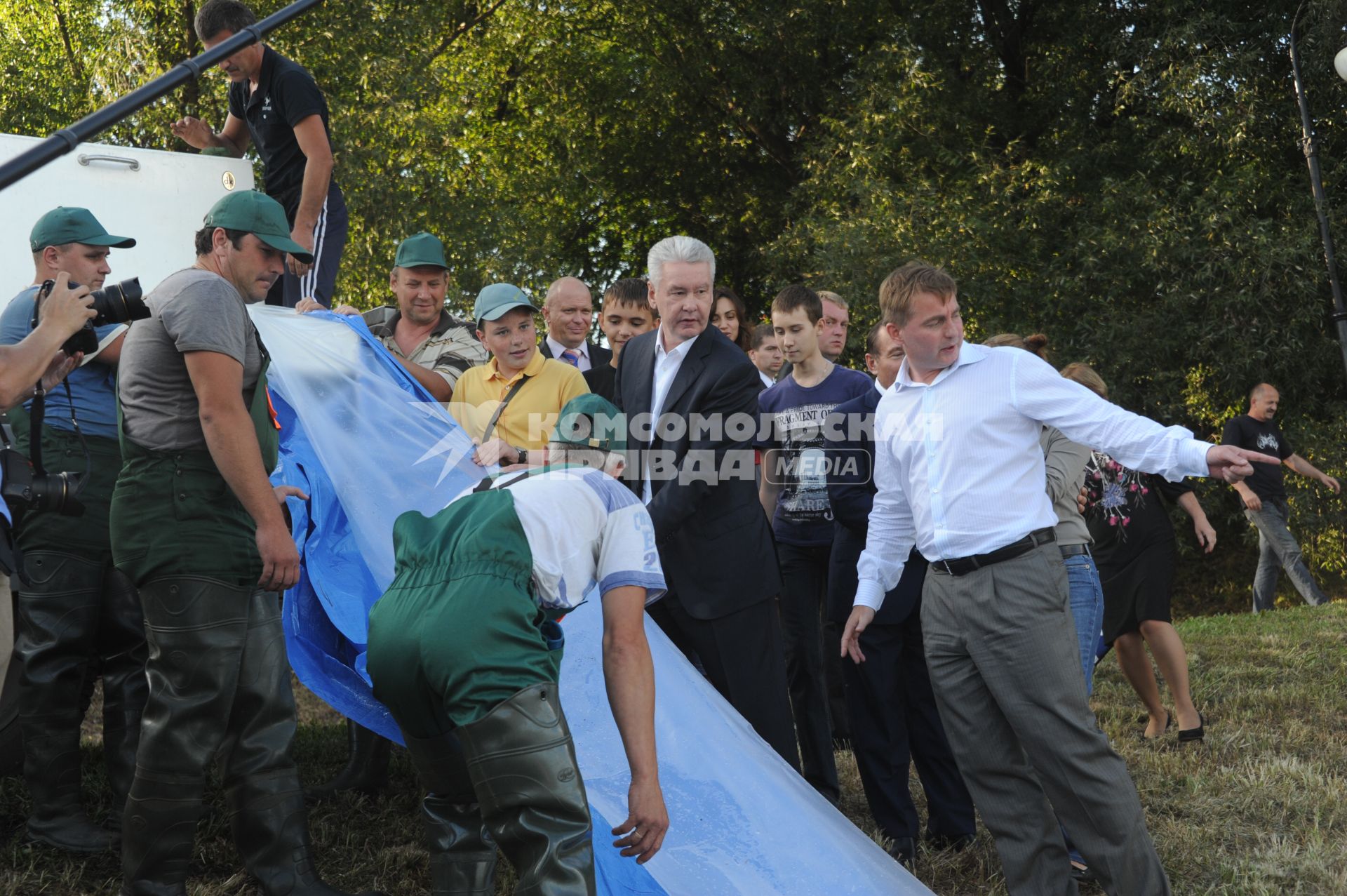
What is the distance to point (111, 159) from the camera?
5469 mm

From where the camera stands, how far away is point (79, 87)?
44.7ft

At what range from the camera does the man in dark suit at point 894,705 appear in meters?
4.59

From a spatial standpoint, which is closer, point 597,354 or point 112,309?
point 112,309

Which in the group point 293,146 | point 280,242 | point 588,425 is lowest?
point 588,425

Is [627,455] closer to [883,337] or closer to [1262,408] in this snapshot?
[883,337]

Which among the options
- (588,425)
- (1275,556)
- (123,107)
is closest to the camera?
(123,107)

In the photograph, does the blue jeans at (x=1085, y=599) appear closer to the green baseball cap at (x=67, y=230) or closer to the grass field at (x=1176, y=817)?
the grass field at (x=1176, y=817)

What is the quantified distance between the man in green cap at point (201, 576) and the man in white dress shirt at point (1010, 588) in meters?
1.94

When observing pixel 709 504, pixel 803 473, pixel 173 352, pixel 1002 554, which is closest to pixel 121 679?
pixel 173 352

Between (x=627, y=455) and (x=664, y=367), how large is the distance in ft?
1.13

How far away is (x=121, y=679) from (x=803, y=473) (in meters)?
2.72

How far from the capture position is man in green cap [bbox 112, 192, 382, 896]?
10.9 feet

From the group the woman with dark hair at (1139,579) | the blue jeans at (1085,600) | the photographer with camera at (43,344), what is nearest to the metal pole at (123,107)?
the photographer with camera at (43,344)

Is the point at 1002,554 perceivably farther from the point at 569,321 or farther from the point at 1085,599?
the point at 569,321
